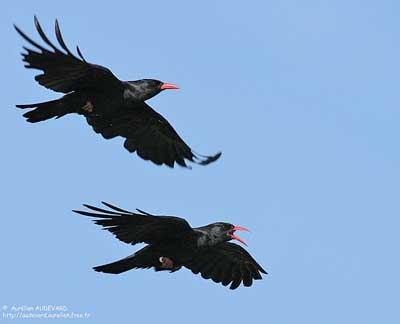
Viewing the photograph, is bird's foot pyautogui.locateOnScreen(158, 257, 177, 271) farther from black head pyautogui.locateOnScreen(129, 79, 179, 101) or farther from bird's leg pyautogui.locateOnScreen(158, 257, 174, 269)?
black head pyautogui.locateOnScreen(129, 79, 179, 101)

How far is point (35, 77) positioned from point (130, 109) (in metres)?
3.59

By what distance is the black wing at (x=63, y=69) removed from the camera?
76.2 feet

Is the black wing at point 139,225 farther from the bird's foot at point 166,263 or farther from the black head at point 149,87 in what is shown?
the black head at point 149,87

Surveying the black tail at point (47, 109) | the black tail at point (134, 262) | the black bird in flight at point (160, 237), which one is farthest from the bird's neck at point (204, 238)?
the black tail at point (47, 109)

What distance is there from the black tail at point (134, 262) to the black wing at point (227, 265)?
71.1 inches

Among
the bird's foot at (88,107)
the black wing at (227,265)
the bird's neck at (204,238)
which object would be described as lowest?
the bird's neck at (204,238)

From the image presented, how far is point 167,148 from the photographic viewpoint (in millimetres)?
27484

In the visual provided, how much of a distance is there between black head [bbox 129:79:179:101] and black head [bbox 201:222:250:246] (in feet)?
9.34

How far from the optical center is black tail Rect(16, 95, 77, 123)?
2497 cm

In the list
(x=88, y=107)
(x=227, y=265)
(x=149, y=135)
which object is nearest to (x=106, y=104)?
(x=88, y=107)

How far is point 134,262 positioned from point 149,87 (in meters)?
3.56

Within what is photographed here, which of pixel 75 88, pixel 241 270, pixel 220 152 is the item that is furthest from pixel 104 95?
pixel 241 270

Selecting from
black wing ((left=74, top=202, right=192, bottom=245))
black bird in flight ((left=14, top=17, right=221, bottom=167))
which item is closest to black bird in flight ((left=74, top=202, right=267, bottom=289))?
black wing ((left=74, top=202, right=192, bottom=245))

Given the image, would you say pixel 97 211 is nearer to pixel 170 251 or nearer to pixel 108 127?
pixel 170 251
